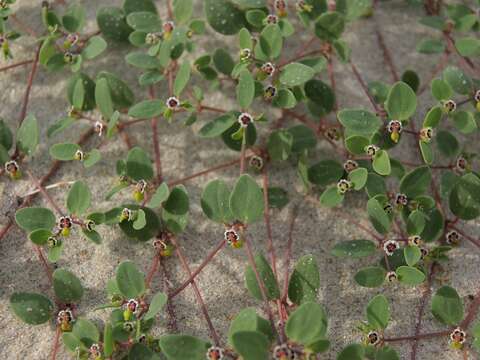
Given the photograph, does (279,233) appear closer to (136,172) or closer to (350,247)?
(350,247)

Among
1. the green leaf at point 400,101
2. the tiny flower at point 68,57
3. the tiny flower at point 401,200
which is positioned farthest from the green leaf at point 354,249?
the tiny flower at point 68,57

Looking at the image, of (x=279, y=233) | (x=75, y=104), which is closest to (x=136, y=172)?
(x=75, y=104)

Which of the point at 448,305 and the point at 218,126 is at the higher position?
the point at 218,126

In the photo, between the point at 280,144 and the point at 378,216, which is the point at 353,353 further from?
the point at 280,144

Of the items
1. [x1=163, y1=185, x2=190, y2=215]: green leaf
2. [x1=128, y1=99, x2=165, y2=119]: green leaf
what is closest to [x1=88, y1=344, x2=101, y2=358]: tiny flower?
[x1=163, y1=185, x2=190, y2=215]: green leaf

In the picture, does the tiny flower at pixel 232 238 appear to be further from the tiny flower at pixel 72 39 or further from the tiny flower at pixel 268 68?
the tiny flower at pixel 72 39

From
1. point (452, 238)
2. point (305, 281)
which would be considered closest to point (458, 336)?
point (452, 238)

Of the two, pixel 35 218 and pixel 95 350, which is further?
pixel 35 218
